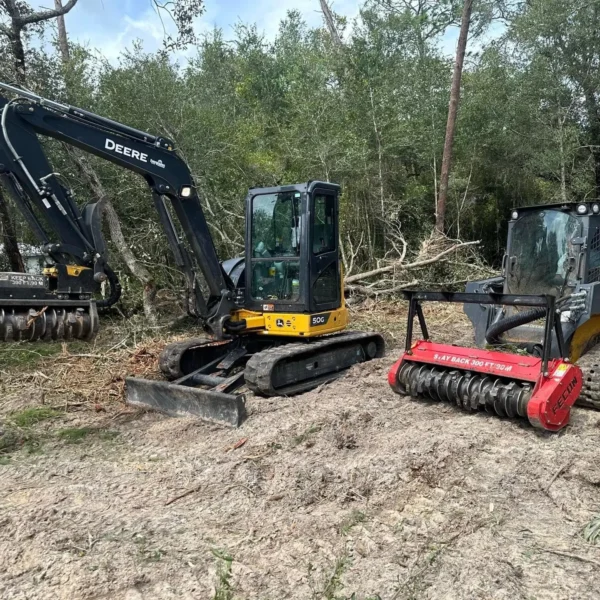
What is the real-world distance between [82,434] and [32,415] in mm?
695

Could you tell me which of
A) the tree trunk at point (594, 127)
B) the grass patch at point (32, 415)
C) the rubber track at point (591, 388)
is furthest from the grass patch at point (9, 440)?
the tree trunk at point (594, 127)

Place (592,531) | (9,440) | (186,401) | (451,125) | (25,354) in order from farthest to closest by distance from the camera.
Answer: (451,125) → (25,354) → (186,401) → (9,440) → (592,531)

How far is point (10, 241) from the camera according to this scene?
10.5 metres

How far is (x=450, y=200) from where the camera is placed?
15.9 m

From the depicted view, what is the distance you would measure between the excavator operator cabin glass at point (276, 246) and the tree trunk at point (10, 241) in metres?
6.16

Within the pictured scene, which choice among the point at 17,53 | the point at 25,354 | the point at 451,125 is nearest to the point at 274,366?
the point at 25,354

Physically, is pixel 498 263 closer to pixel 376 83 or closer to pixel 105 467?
pixel 376 83

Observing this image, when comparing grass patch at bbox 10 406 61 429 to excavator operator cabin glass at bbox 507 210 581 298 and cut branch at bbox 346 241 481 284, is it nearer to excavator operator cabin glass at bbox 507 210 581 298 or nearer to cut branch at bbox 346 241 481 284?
excavator operator cabin glass at bbox 507 210 581 298

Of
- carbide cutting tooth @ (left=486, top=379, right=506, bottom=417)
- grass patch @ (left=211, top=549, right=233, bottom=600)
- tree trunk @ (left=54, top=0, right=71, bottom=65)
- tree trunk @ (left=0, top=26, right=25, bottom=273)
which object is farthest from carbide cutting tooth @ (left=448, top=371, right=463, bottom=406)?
tree trunk @ (left=54, top=0, right=71, bottom=65)

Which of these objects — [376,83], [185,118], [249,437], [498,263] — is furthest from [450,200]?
[249,437]

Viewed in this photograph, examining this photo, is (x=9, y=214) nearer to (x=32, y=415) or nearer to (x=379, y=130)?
(x=32, y=415)

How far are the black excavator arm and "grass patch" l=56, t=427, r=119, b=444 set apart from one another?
4.83 ft

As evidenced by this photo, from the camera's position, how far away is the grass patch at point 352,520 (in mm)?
3138

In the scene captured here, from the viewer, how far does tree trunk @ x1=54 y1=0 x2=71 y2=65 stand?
10742 millimetres
